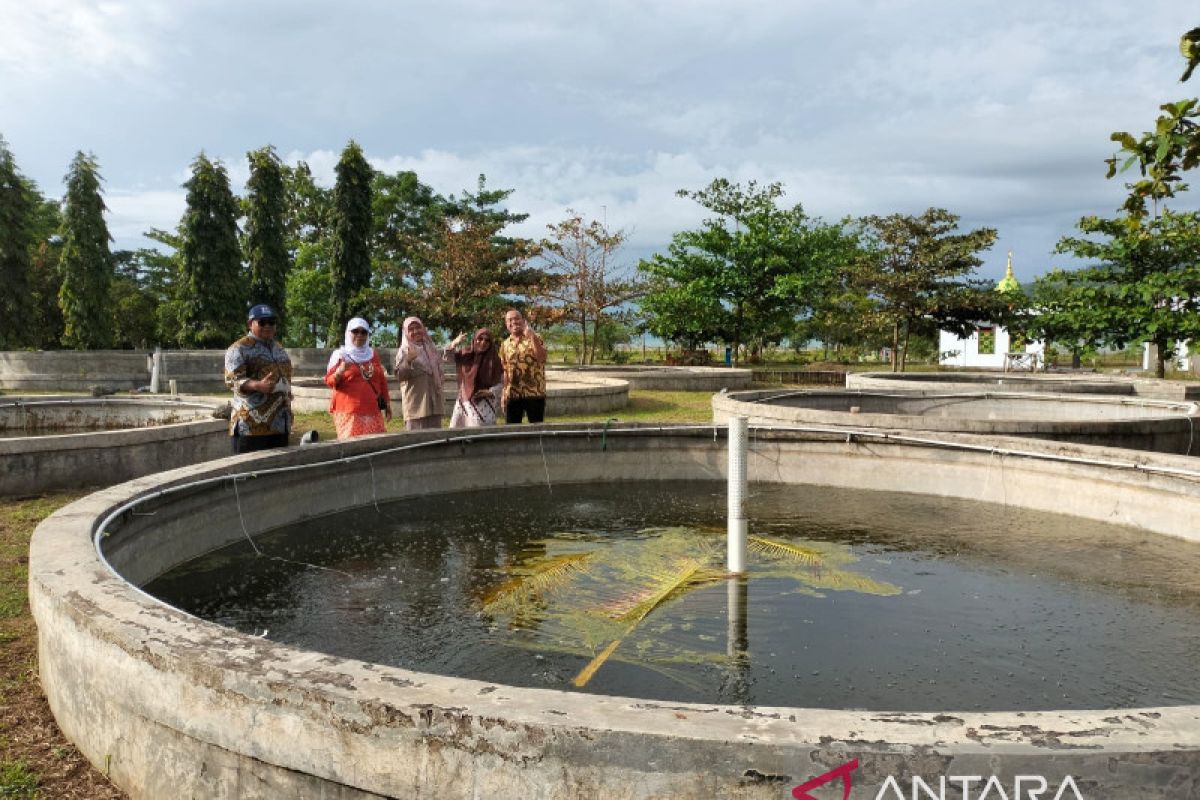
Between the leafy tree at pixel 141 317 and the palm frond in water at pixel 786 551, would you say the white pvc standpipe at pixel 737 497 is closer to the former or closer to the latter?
the palm frond in water at pixel 786 551

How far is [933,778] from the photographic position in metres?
2.17

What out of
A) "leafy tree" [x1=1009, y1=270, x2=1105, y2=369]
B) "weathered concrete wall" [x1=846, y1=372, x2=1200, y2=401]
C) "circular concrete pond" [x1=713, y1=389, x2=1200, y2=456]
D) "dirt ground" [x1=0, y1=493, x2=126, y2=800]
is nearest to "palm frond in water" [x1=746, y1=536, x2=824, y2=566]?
"circular concrete pond" [x1=713, y1=389, x2=1200, y2=456]

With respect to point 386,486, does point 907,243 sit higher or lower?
higher

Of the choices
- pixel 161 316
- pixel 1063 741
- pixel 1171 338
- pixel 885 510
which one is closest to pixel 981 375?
pixel 1171 338

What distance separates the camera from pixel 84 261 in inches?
1321

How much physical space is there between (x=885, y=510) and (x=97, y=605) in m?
6.18

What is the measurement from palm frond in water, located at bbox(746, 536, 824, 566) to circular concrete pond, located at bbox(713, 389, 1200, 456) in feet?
8.59

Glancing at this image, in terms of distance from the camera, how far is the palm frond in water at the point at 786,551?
19.9ft

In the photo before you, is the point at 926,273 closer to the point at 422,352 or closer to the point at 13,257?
the point at 422,352

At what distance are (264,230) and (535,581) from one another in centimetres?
3663

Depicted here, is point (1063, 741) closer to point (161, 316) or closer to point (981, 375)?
point (981, 375)

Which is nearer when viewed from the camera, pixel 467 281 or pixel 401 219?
pixel 467 281

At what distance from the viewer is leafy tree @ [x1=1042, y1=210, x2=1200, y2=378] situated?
81.3 feet

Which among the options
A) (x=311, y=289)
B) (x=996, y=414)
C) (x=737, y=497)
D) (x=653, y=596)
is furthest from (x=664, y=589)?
(x=311, y=289)
